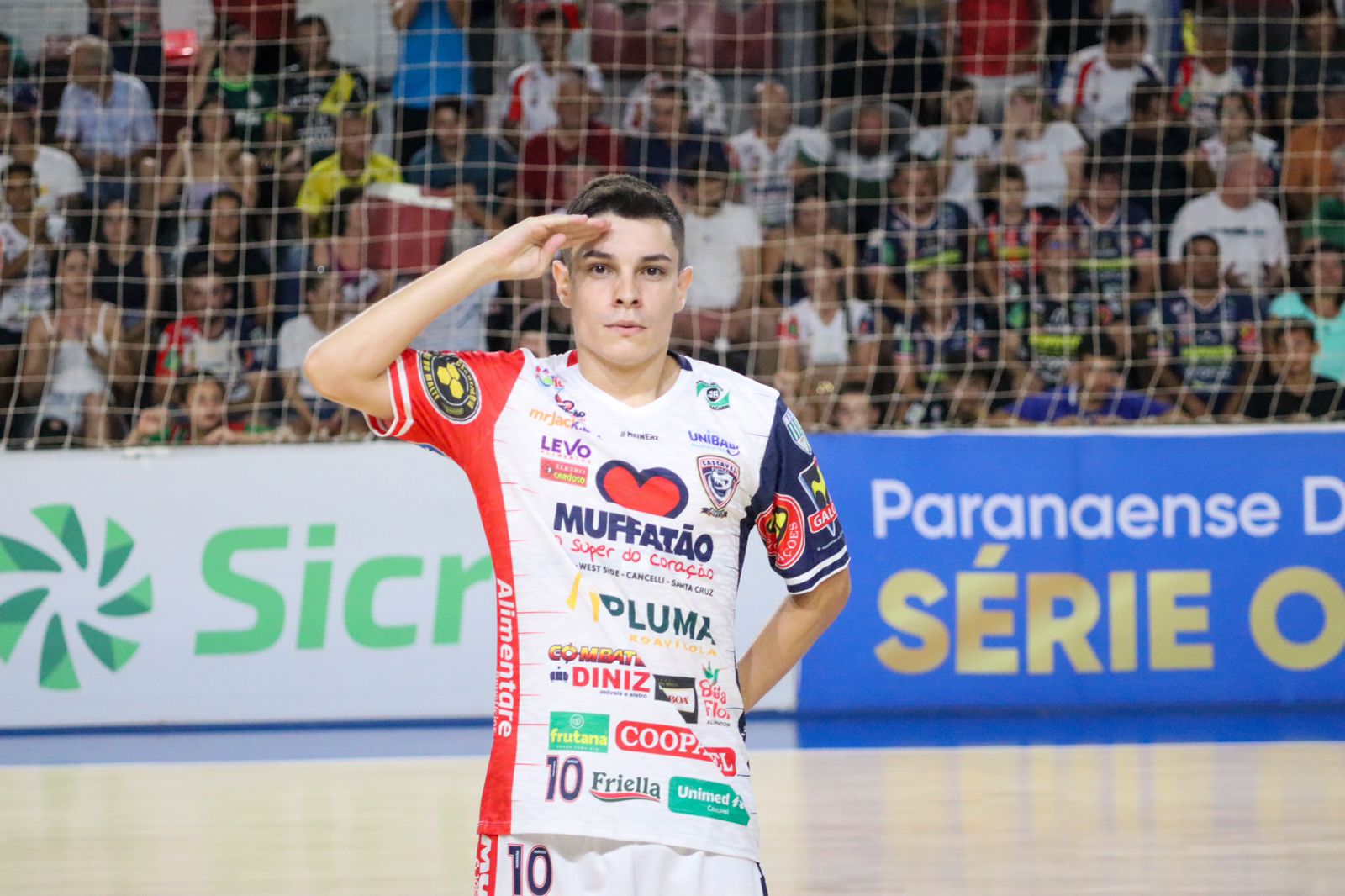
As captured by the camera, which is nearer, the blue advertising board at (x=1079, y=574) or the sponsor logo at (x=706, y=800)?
the sponsor logo at (x=706, y=800)

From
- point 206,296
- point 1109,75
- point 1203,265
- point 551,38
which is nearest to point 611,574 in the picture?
point 206,296

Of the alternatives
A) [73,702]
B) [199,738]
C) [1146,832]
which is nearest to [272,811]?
[199,738]

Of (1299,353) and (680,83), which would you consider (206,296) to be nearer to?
(680,83)

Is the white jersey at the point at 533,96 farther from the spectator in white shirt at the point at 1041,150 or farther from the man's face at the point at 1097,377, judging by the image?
the man's face at the point at 1097,377

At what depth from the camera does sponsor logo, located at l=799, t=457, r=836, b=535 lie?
2.57 meters

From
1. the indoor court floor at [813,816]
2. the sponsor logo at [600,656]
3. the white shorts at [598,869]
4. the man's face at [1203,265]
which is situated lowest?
the indoor court floor at [813,816]

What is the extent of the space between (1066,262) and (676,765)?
773cm

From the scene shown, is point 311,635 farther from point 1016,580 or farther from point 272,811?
point 1016,580

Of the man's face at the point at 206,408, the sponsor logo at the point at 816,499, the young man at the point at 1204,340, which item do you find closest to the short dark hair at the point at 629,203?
the sponsor logo at the point at 816,499

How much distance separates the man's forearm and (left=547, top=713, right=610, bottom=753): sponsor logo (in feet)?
1.28

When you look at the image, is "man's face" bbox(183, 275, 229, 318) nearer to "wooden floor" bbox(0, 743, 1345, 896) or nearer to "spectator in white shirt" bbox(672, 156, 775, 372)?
"spectator in white shirt" bbox(672, 156, 775, 372)

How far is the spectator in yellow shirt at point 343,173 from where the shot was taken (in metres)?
9.76

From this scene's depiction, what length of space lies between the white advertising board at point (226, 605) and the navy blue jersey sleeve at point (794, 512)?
16.9ft

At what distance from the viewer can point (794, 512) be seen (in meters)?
2.57
